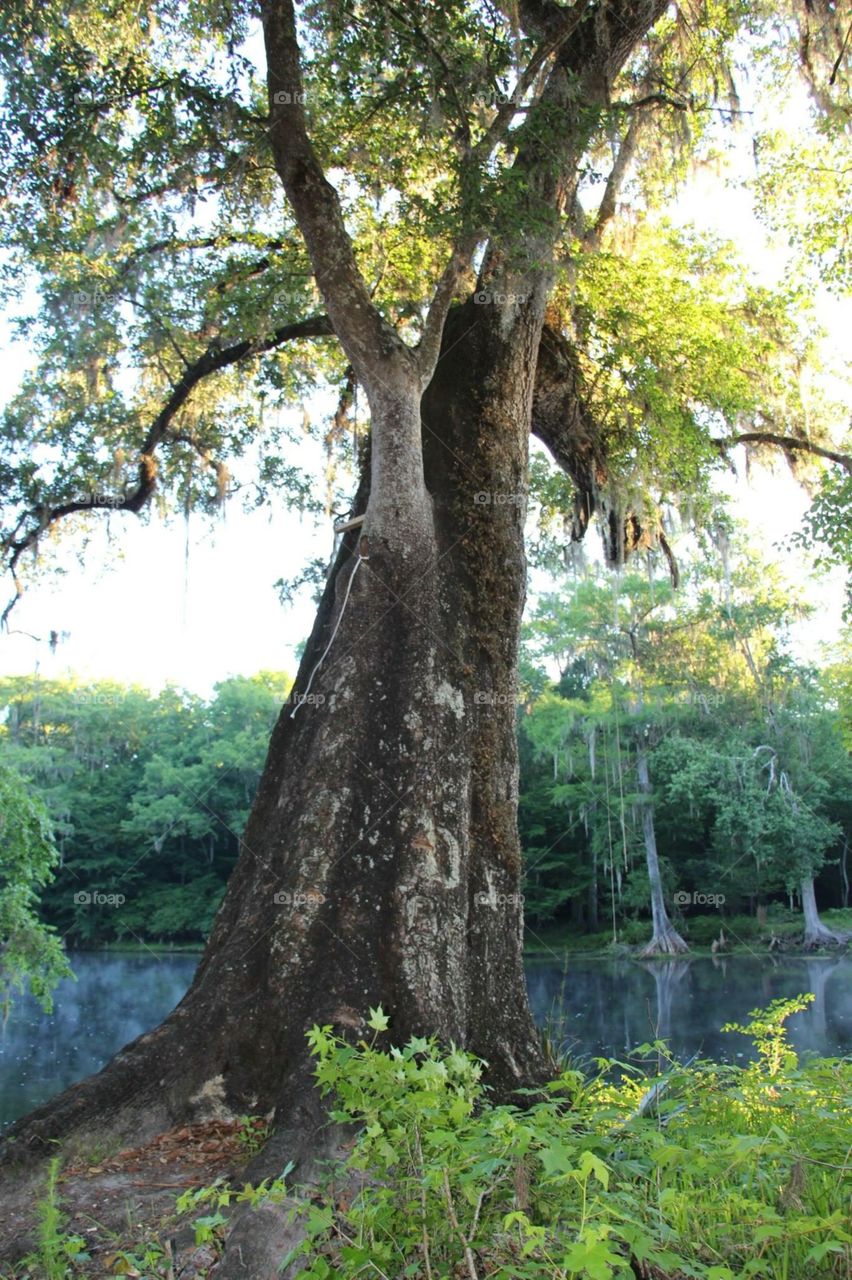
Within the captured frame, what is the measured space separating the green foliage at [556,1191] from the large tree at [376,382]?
5.39 ft

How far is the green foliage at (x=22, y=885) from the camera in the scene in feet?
47.6

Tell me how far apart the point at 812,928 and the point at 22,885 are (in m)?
26.1

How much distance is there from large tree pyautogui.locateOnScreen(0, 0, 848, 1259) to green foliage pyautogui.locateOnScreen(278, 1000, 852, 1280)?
5.39 feet

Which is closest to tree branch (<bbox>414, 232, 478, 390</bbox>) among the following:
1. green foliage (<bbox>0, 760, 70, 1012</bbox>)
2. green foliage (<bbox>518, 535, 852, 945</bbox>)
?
green foliage (<bbox>0, 760, 70, 1012</bbox>)

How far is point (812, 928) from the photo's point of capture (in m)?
31.9

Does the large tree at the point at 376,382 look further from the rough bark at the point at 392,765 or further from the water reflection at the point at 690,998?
the water reflection at the point at 690,998

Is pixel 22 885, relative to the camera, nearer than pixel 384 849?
No

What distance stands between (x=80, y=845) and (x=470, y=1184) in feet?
145

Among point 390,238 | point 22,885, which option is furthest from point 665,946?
point 390,238

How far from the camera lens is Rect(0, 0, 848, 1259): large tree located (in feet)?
15.4

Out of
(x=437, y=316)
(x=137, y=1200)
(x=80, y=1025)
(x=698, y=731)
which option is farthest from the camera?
(x=698, y=731)

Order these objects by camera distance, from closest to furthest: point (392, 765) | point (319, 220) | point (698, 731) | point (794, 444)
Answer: point (392, 765)
point (319, 220)
point (794, 444)
point (698, 731)

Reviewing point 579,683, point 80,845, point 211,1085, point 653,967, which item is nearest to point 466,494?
point 211,1085

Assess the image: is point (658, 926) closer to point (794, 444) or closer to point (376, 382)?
point (794, 444)
